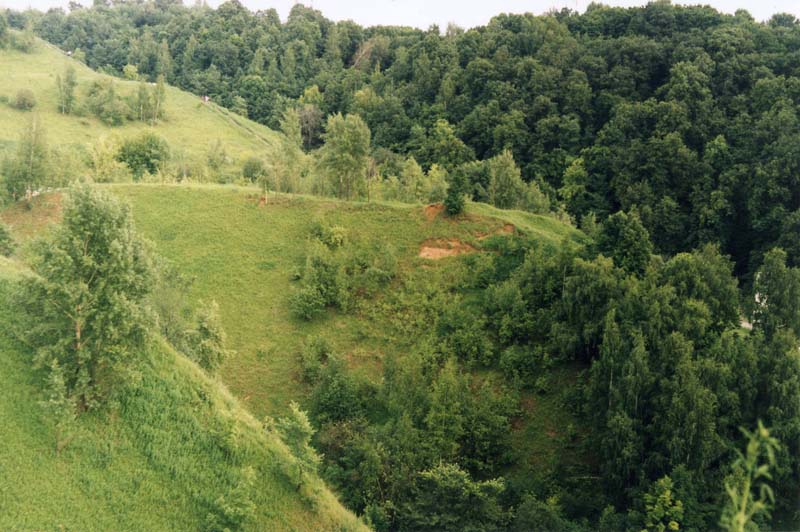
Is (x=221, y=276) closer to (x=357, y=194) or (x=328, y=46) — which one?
(x=357, y=194)

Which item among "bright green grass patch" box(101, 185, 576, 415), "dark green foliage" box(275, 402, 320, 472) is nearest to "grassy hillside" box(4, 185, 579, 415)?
"bright green grass patch" box(101, 185, 576, 415)

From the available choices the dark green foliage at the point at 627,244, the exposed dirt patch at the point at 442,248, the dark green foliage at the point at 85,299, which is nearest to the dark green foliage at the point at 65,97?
the exposed dirt patch at the point at 442,248

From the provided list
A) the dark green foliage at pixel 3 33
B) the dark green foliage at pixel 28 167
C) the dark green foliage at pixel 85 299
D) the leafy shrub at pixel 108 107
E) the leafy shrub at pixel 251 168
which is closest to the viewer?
the dark green foliage at pixel 85 299

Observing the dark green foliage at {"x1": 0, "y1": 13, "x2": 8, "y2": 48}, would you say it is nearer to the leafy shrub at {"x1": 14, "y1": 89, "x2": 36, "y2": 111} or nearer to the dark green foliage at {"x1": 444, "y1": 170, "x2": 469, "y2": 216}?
the leafy shrub at {"x1": 14, "y1": 89, "x2": 36, "y2": 111}

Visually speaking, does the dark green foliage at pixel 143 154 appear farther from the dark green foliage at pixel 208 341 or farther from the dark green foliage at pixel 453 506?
the dark green foliage at pixel 453 506

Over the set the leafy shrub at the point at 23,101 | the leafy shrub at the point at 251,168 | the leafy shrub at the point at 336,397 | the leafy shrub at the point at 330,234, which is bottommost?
the leafy shrub at the point at 336,397

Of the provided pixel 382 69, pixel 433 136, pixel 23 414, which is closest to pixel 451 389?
pixel 23 414

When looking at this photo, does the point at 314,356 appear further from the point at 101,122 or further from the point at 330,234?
the point at 101,122
